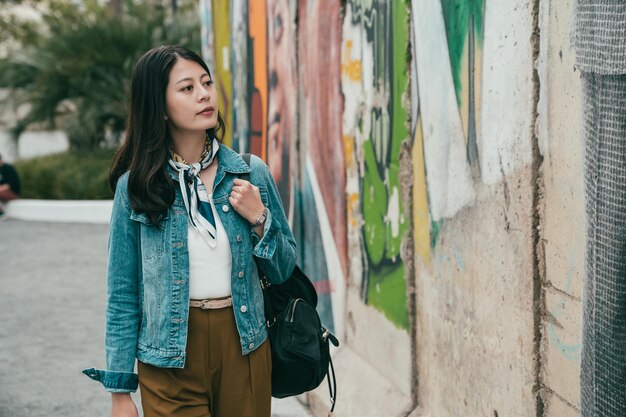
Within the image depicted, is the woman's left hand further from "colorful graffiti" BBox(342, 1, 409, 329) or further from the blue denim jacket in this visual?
"colorful graffiti" BBox(342, 1, 409, 329)

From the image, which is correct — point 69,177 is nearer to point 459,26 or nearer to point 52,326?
point 52,326

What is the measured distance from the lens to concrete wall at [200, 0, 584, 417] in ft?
10.8

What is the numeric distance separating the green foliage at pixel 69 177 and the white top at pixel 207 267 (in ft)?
47.9

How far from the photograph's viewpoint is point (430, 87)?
14.5 ft

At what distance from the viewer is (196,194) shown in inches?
131

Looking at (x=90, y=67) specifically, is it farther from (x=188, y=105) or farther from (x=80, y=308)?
(x=188, y=105)

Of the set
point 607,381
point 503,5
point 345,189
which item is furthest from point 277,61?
point 607,381

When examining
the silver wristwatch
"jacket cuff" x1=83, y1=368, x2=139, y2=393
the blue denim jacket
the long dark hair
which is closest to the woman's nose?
the long dark hair

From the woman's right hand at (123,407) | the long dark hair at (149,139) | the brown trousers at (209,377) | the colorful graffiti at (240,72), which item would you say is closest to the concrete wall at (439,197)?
the brown trousers at (209,377)

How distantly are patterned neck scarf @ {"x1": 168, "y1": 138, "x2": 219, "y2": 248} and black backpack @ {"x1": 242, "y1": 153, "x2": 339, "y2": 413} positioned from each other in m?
0.16

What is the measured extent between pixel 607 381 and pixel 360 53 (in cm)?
348

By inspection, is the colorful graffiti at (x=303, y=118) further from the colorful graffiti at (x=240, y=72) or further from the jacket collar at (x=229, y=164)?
the jacket collar at (x=229, y=164)

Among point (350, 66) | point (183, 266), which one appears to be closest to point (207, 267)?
point (183, 266)

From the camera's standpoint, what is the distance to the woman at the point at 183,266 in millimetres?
3244
